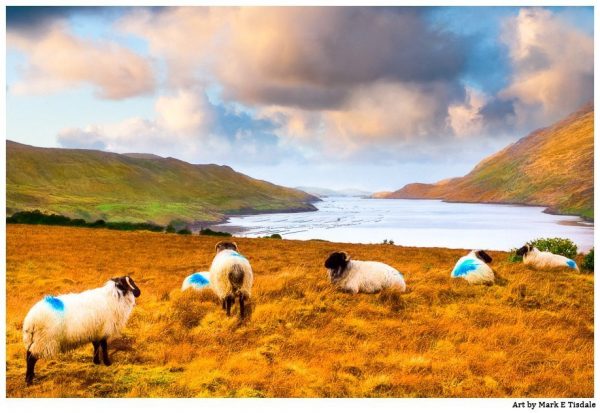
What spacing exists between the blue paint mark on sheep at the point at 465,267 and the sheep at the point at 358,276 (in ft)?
7.66

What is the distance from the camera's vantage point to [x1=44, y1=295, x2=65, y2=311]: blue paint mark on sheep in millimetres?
6180

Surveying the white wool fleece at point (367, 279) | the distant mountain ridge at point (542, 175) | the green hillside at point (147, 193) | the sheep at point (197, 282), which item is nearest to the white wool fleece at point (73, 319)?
the sheep at point (197, 282)

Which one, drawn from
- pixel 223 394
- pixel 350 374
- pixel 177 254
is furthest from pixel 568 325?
pixel 177 254

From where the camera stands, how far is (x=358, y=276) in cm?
1091

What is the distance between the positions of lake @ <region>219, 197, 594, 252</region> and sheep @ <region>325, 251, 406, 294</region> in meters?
7.90

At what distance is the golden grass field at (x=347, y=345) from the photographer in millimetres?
6602

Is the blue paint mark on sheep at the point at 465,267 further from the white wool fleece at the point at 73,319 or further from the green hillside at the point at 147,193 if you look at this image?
the green hillside at the point at 147,193

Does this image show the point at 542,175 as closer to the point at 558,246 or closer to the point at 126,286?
the point at 558,246

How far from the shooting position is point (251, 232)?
148 ft

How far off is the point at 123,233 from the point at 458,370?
34380mm

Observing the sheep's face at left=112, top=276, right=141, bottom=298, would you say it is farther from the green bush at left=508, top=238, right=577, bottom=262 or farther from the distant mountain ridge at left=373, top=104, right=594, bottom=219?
the green bush at left=508, top=238, right=577, bottom=262

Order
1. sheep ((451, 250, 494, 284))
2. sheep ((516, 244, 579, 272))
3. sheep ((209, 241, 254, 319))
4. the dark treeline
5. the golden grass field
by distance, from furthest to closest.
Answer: the dark treeline
sheep ((516, 244, 579, 272))
sheep ((451, 250, 494, 284))
sheep ((209, 241, 254, 319))
the golden grass field

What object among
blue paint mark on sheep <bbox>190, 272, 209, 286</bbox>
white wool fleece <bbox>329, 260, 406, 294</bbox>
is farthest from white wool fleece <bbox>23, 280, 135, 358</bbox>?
white wool fleece <bbox>329, 260, 406, 294</bbox>

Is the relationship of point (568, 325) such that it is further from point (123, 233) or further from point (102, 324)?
point (123, 233)
